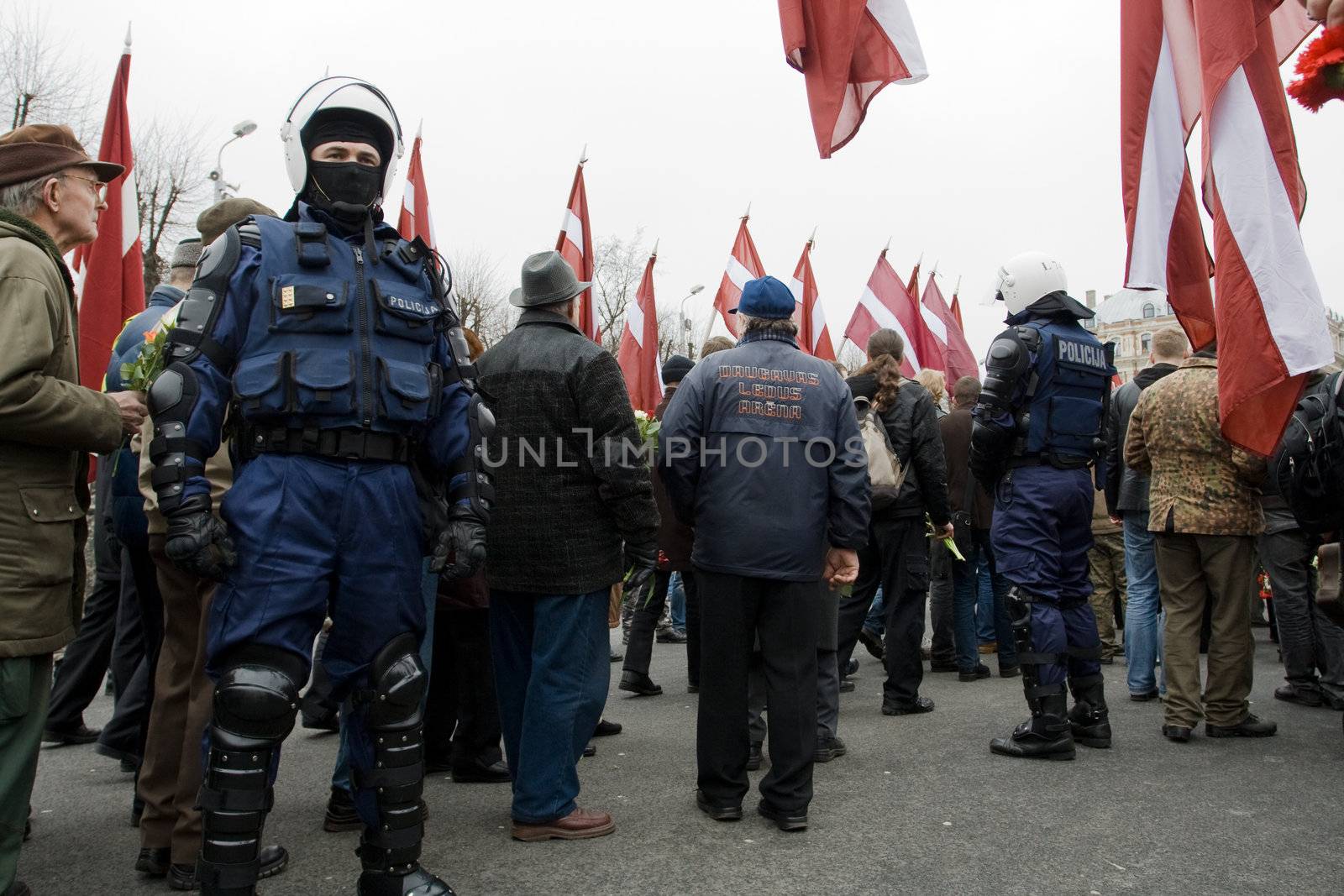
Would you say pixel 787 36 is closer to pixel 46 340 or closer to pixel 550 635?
pixel 550 635

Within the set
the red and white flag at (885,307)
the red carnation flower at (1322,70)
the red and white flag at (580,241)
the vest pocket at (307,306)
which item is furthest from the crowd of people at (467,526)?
the red and white flag at (885,307)

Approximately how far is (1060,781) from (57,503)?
415cm

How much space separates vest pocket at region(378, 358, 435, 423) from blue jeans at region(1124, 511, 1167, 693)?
5.00 metres

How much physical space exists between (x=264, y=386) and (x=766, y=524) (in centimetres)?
209

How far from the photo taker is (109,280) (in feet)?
23.1

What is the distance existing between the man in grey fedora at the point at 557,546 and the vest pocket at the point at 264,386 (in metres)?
1.09

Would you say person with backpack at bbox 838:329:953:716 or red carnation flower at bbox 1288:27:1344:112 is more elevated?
red carnation flower at bbox 1288:27:1344:112

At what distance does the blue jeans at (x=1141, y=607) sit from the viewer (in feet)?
21.1

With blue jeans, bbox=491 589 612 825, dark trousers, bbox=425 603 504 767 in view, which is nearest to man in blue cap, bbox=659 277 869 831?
blue jeans, bbox=491 589 612 825

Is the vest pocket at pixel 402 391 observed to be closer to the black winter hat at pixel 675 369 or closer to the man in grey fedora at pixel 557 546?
the man in grey fedora at pixel 557 546

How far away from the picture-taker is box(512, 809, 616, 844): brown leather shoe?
12.8ft

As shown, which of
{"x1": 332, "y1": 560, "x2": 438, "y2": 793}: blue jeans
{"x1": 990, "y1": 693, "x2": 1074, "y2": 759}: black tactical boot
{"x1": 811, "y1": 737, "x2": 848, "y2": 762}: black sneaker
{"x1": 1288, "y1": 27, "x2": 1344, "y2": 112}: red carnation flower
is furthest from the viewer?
{"x1": 811, "y1": 737, "x2": 848, "y2": 762}: black sneaker

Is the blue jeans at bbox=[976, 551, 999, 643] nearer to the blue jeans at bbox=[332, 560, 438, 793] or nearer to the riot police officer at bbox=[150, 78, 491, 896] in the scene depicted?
the blue jeans at bbox=[332, 560, 438, 793]

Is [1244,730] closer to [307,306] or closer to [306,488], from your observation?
[306,488]
